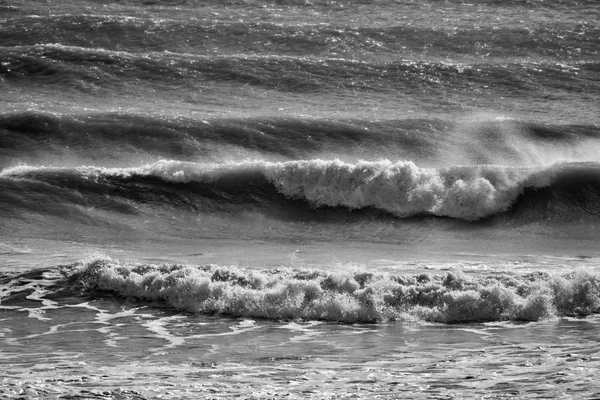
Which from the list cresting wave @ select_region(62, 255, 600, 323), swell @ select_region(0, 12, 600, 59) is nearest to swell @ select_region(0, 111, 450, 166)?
swell @ select_region(0, 12, 600, 59)

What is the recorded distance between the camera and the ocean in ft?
31.0

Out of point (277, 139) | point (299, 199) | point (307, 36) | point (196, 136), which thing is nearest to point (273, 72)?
point (307, 36)

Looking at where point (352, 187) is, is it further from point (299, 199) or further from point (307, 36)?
point (307, 36)

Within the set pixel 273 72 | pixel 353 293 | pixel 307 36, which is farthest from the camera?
pixel 307 36

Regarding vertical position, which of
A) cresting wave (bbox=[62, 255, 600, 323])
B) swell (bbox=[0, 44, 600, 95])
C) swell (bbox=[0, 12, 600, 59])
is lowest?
cresting wave (bbox=[62, 255, 600, 323])

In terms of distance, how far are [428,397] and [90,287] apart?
580cm

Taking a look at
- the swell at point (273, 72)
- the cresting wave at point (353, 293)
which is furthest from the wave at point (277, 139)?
the cresting wave at point (353, 293)

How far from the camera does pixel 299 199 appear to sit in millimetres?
17312

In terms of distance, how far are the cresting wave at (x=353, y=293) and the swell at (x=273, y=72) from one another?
11224 millimetres

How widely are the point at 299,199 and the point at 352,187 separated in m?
0.95

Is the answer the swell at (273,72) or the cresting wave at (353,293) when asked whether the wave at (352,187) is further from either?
the swell at (273,72)

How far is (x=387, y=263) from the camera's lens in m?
13.9

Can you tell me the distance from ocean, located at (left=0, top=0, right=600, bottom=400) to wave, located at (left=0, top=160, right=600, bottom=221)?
0.05 metres

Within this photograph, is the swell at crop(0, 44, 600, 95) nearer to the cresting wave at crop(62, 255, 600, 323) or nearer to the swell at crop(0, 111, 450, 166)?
the swell at crop(0, 111, 450, 166)
